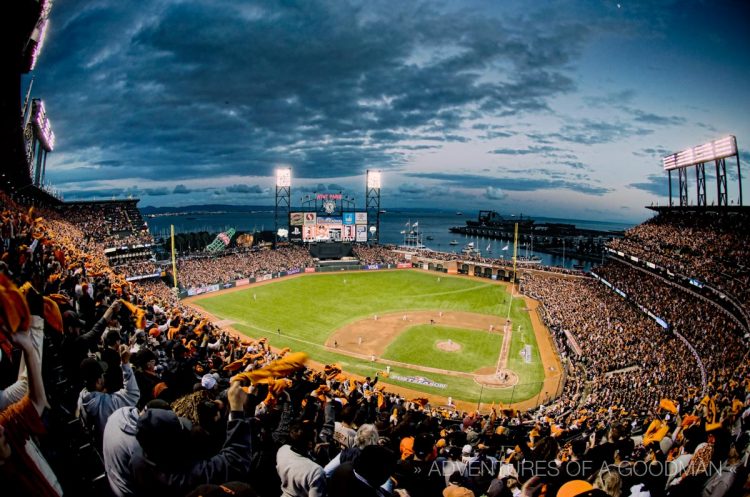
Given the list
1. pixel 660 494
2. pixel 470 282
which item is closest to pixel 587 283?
pixel 470 282

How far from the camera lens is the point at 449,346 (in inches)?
1366

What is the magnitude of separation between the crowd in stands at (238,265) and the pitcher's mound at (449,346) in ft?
103

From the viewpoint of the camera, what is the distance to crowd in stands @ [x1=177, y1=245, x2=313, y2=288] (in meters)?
52.5

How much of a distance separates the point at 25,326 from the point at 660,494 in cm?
668

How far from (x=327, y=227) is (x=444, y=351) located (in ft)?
144

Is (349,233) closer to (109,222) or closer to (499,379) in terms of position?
(109,222)

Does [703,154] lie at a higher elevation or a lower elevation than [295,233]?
higher

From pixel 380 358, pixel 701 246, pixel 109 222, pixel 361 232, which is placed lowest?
pixel 380 358

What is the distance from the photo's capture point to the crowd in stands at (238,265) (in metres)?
52.5

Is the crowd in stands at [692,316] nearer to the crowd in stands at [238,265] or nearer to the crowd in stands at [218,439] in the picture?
the crowd in stands at [218,439]

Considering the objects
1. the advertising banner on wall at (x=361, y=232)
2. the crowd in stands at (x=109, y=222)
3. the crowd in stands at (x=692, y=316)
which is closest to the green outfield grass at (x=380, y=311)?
the advertising banner on wall at (x=361, y=232)

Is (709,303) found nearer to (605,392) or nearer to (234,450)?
(605,392)

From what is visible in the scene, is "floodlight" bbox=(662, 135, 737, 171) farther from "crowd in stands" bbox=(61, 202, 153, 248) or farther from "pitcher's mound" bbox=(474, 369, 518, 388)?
"crowd in stands" bbox=(61, 202, 153, 248)

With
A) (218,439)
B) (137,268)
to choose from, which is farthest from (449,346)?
(137,268)
